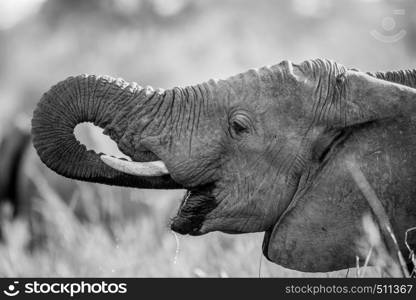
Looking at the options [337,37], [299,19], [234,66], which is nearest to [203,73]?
[234,66]

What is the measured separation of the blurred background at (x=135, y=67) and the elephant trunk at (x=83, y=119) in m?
1.62

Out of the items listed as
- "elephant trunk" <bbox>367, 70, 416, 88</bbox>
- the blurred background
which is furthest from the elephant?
"elephant trunk" <bbox>367, 70, 416, 88</bbox>

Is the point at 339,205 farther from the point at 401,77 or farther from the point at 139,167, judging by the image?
the point at 139,167

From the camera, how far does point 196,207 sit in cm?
556

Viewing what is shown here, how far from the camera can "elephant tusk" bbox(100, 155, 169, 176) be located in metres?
5.39

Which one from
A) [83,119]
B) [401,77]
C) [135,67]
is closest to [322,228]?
[401,77]

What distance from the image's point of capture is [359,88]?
5.47 metres

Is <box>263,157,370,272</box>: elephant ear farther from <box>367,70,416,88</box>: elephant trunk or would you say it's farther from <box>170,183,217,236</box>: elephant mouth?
<box>367,70,416,88</box>: elephant trunk

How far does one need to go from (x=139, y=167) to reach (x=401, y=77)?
4.92ft

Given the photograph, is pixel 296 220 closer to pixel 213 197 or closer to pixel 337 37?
pixel 213 197

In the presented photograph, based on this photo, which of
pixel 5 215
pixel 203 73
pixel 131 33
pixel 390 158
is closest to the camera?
pixel 390 158

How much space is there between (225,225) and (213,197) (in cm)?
17

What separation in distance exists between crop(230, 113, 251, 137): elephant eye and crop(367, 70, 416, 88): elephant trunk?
2.52 feet

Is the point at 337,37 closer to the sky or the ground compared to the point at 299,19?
closer to the ground
